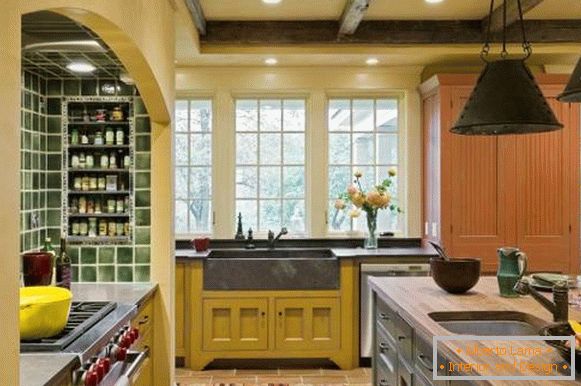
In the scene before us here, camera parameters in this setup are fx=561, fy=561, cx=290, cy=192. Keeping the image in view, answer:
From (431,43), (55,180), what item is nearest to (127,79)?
(55,180)

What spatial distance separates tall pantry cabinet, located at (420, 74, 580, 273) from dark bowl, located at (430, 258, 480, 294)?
2003 mm

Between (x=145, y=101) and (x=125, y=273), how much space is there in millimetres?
1138

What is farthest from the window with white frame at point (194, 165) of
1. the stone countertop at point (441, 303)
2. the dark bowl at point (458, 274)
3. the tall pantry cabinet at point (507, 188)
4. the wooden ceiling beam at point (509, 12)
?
the dark bowl at point (458, 274)

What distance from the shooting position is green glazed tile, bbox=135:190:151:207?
3.64 meters

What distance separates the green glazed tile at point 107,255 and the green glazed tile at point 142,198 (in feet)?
1.12

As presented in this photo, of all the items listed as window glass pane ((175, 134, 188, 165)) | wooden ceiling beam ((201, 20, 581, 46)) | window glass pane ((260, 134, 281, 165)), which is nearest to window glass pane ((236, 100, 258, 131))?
window glass pane ((260, 134, 281, 165))

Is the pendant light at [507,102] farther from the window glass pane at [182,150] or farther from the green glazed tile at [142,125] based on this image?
the window glass pane at [182,150]

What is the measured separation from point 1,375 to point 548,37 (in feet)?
14.5

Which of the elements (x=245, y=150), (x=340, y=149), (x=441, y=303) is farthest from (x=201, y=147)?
(x=441, y=303)

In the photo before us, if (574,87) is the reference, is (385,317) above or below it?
below

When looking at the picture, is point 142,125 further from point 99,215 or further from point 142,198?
point 99,215

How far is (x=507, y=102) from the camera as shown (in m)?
2.47

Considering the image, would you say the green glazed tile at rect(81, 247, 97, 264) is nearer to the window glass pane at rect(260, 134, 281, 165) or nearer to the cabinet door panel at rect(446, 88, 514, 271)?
the window glass pane at rect(260, 134, 281, 165)

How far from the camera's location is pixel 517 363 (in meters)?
1.64
